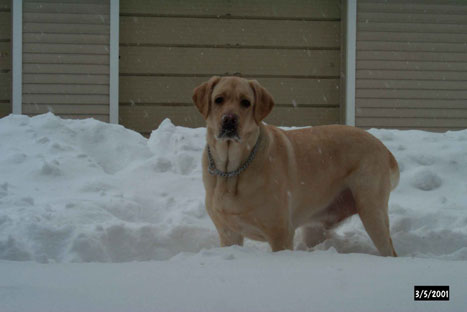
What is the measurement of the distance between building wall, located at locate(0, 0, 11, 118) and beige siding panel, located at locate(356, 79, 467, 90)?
6035mm

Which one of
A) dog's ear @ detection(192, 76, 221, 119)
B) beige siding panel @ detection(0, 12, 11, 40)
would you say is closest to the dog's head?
dog's ear @ detection(192, 76, 221, 119)

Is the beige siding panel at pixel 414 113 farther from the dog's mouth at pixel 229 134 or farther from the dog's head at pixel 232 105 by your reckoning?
the dog's mouth at pixel 229 134

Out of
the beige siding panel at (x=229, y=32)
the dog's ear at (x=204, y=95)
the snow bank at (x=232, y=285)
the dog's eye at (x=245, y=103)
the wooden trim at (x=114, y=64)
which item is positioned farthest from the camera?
the beige siding panel at (x=229, y=32)

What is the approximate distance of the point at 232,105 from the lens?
9.22ft

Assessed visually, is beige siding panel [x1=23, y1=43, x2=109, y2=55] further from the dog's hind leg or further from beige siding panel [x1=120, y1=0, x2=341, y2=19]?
the dog's hind leg

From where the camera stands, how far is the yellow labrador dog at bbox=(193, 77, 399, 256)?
9.09ft

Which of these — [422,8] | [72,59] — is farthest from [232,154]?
[422,8]

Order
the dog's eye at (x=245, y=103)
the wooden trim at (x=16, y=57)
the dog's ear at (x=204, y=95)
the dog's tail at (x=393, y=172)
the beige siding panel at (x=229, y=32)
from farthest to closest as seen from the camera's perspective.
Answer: the beige siding panel at (x=229, y=32)
the wooden trim at (x=16, y=57)
the dog's tail at (x=393, y=172)
the dog's ear at (x=204, y=95)
the dog's eye at (x=245, y=103)

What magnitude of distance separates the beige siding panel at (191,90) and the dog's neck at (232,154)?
17.3 feet

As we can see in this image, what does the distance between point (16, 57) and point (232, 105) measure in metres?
6.18

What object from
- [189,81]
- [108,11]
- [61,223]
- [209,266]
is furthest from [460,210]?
[108,11]

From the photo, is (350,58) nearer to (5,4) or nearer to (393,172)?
(393,172)

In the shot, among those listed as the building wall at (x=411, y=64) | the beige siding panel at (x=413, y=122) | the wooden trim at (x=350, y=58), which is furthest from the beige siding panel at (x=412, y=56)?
the beige siding panel at (x=413, y=122)

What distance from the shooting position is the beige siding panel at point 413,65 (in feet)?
26.6
